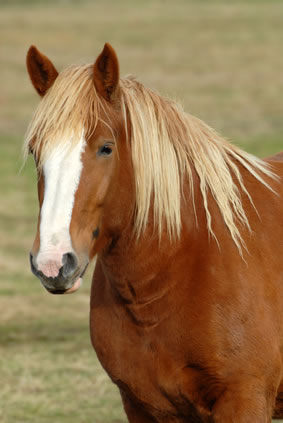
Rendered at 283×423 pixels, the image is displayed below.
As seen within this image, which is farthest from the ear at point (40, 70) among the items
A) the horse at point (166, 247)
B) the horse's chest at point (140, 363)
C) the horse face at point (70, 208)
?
the horse's chest at point (140, 363)

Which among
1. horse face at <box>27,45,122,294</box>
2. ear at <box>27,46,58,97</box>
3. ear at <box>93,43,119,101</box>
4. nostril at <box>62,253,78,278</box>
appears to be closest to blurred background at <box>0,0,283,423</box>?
ear at <box>27,46,58,97</box>

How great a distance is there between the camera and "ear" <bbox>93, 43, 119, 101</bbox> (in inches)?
135

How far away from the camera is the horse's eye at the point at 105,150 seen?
11.1 ft

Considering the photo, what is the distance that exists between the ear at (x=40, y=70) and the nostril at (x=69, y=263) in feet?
2.62

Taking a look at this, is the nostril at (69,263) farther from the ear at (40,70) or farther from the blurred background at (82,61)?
the blurred background at (82,61)

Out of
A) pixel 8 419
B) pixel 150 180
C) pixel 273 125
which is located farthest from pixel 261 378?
pixel 273 125

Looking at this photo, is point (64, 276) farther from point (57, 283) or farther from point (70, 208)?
point (70, 208)

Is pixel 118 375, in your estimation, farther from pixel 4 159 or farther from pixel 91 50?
pixel 91 50

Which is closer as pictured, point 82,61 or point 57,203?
point 57,203

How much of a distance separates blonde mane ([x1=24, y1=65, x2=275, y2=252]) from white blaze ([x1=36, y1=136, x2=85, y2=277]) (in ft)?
0.20

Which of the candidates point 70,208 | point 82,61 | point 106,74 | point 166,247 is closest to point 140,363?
point 166,247

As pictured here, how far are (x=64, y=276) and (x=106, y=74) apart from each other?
83 cm

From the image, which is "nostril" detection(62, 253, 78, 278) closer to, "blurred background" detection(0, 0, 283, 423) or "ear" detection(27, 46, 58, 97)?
"ear" detection(27, 46, 58, 97)

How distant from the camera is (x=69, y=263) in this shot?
3.17 meters
